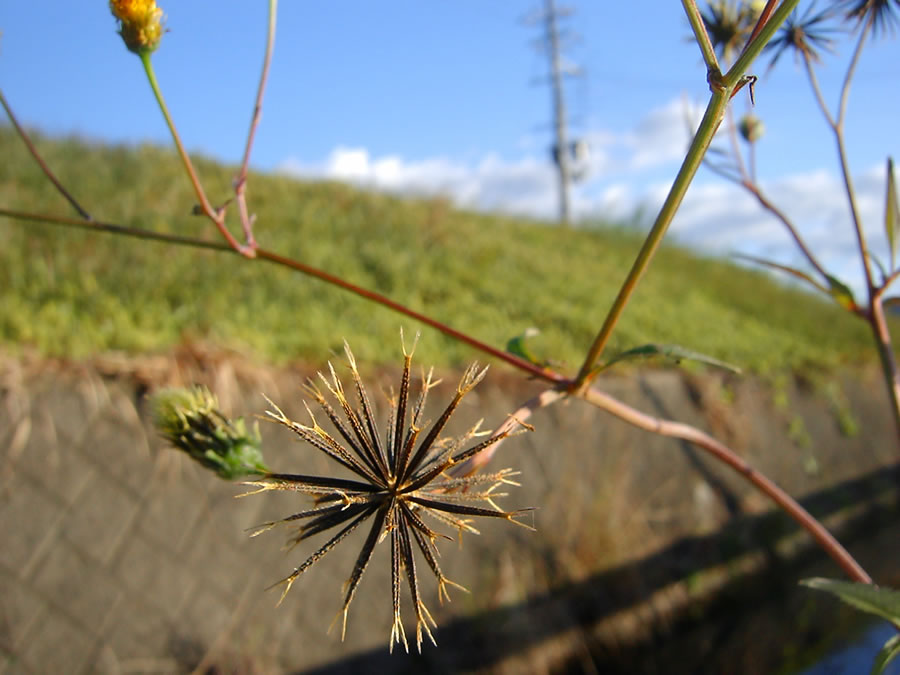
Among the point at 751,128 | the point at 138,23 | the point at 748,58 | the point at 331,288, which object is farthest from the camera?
the point at 331,288

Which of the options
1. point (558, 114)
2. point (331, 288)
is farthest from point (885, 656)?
point (558, 114)

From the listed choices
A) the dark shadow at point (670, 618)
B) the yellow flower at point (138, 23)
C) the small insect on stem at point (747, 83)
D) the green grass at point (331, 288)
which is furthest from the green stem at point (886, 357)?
the green grass at point (331, 288)

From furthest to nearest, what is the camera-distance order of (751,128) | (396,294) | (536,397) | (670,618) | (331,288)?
(396,294), (331,288), (670,618), (751,128), (536,397)

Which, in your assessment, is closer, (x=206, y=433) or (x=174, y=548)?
(x=206, y=433)

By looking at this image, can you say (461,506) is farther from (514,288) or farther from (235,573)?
(514,288)

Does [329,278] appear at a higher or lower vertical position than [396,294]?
lower

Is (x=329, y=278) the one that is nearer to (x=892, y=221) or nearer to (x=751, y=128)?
(x=892, y=221)

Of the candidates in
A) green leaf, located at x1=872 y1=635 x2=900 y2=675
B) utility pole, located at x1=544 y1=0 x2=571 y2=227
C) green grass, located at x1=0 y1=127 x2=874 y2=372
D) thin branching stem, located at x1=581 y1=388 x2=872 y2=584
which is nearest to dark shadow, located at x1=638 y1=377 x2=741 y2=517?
green grass, located at x1=0 y1=127 x2=874 y2=372

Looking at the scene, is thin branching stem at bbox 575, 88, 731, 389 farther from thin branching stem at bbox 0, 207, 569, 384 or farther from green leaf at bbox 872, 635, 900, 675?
green leaf at bbox 872, 635, 900, 675
